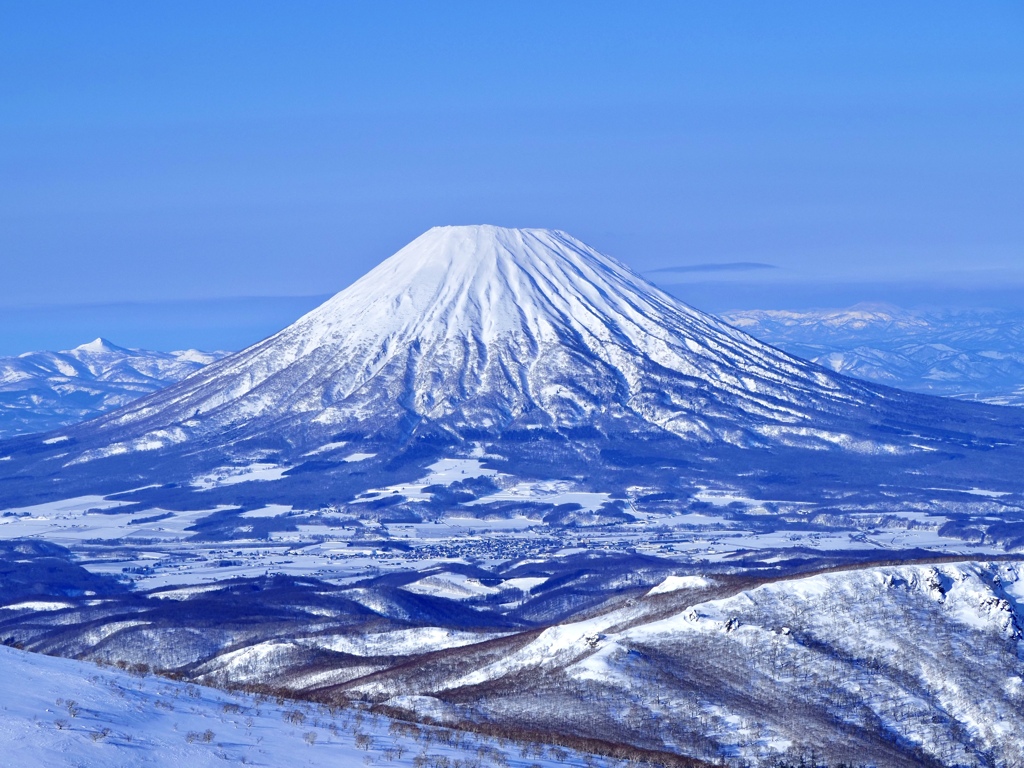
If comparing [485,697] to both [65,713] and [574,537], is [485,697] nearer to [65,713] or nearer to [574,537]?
[65,713]

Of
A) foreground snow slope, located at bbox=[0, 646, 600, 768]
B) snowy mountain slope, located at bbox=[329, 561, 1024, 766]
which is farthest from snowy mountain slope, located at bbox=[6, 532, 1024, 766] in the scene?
foreground snow slope, located at bbox=[0, 646, 600, 768]

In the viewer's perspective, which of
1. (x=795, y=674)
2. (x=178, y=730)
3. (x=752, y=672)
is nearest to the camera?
(x=178, y=730)

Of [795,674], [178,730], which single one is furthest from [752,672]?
[178,730]

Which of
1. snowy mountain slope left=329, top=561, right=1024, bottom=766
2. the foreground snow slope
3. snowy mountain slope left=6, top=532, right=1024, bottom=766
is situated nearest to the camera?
the foreground snow slope

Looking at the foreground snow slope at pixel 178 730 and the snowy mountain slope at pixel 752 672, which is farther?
the snowy mountain slope at pixel 752 672

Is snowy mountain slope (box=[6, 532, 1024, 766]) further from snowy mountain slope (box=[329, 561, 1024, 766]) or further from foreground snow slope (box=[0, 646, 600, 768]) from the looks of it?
foreground snow slope (box=[0, 646, 600, 768])

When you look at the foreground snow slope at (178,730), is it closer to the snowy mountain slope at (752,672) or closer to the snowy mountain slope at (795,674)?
the snowy mountain slope at (752,672)

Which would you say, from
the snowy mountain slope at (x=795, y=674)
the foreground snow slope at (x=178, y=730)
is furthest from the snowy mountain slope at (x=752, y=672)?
the foreground snow slope at (x=178, y=730)

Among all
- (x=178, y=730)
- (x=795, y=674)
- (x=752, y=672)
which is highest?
(x=178, y=730)

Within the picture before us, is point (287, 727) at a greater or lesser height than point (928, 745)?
greater

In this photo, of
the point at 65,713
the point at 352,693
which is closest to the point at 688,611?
the point at 352,693

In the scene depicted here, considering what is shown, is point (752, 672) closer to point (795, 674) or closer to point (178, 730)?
point (795, 674)
